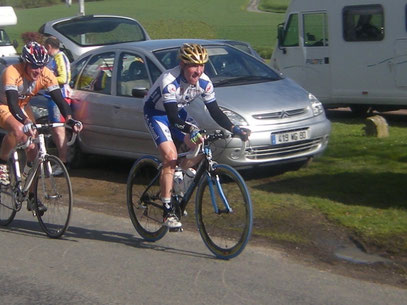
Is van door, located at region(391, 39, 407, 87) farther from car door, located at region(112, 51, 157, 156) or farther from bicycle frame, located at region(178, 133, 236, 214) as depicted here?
bicycle frame, located at region(178, 133, 236, 214)

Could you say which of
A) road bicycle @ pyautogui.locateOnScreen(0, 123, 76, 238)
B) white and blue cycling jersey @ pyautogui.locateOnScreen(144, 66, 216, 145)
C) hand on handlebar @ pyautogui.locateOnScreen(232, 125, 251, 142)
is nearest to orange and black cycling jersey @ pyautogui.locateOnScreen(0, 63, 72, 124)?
road bicycle @ pyautogui.locateOnScreen(0, 123, 76, 238)

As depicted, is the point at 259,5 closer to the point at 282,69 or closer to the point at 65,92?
the point at 282,69

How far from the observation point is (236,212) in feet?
21.6

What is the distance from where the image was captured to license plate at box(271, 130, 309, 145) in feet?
29.8

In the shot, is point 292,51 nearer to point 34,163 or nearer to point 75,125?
point 34,163

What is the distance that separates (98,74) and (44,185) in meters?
3.42

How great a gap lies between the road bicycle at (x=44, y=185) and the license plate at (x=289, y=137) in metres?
2.63

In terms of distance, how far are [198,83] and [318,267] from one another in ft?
5.97

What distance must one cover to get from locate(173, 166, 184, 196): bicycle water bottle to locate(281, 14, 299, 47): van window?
9.98 m

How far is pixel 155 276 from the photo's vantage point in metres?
6.36

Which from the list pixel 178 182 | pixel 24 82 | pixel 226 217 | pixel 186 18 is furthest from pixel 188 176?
pixel 186 18

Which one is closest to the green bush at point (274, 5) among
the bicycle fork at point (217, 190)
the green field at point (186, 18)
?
the green field at point (186, 18)

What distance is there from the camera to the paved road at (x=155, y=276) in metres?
5.79

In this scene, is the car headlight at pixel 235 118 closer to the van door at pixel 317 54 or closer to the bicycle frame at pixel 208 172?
the bicycle frame at pixel 208 172
